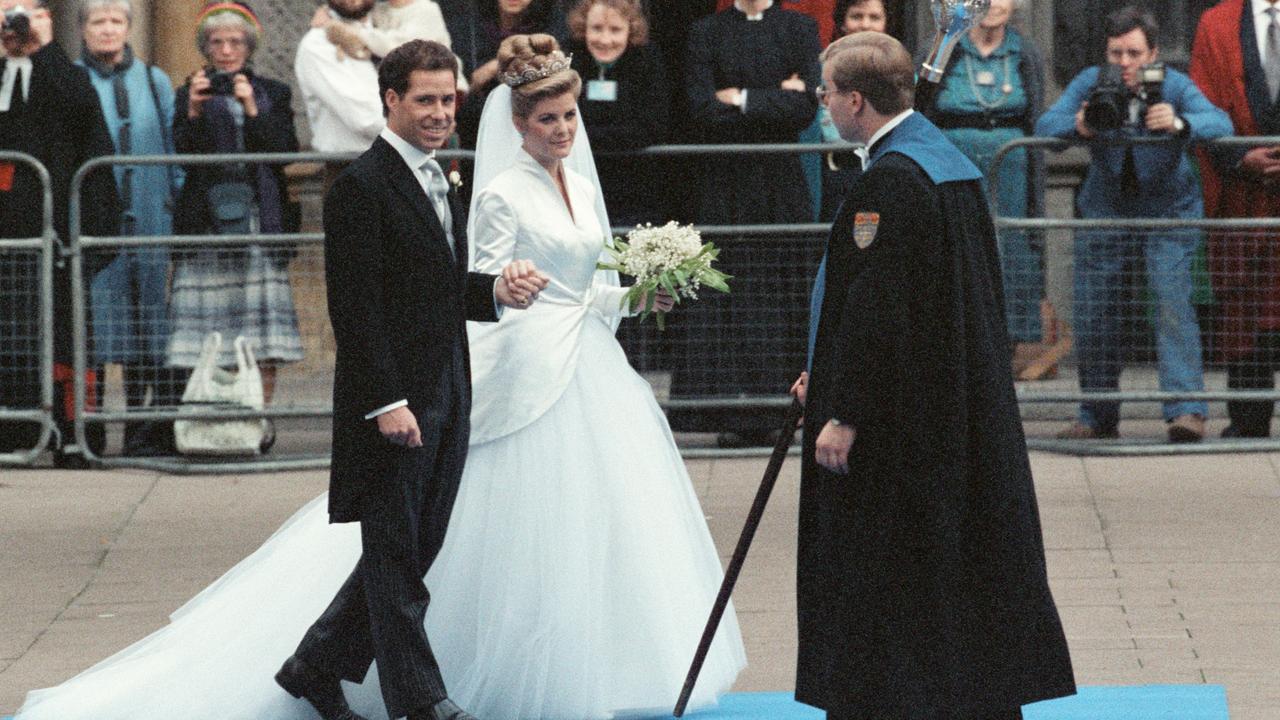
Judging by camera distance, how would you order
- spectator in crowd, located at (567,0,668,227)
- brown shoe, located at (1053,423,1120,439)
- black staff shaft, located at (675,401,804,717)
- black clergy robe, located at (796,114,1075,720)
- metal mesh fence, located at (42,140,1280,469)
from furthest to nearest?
brown shoe, located at (1053,423,1120,439) → metal mesh fence, located at (42,140,1280,469) → spectator in crowd, located at (567,0,668,227) → black staff shaft, located at (675,401,804,717) → black clergy robe, located at (796,114,1075,720)

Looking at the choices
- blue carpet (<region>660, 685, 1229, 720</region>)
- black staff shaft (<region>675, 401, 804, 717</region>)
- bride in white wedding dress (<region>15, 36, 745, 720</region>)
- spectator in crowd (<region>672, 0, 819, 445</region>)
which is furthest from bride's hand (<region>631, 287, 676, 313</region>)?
spectator in crowd (<region>672, 0, 819, 445</region>)

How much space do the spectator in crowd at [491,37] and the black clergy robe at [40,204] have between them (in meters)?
1.74

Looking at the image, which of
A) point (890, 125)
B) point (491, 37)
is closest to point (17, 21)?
point (491, 37)

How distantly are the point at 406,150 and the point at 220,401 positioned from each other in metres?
4.90

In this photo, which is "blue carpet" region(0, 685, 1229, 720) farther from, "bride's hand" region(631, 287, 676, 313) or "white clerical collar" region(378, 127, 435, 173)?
"white clerical collar" region(378, 127, 435, 173)

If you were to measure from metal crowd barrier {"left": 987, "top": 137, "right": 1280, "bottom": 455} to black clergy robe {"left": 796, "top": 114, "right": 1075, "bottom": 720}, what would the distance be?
4.87 m

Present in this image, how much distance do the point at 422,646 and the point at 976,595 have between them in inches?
56.7

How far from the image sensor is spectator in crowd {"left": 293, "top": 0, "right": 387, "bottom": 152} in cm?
1050

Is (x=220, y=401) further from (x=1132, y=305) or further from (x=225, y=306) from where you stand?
(x=1132, y=305)

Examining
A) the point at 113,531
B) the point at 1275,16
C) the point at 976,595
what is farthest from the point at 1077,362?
the point at 976,595

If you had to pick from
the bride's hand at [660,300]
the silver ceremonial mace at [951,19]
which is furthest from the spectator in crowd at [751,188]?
the silver ceremonial mace at [951,19]

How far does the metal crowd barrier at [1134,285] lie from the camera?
403 inches

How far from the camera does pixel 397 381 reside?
18.8ft

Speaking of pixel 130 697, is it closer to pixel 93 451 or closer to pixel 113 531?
pixel 113 531
